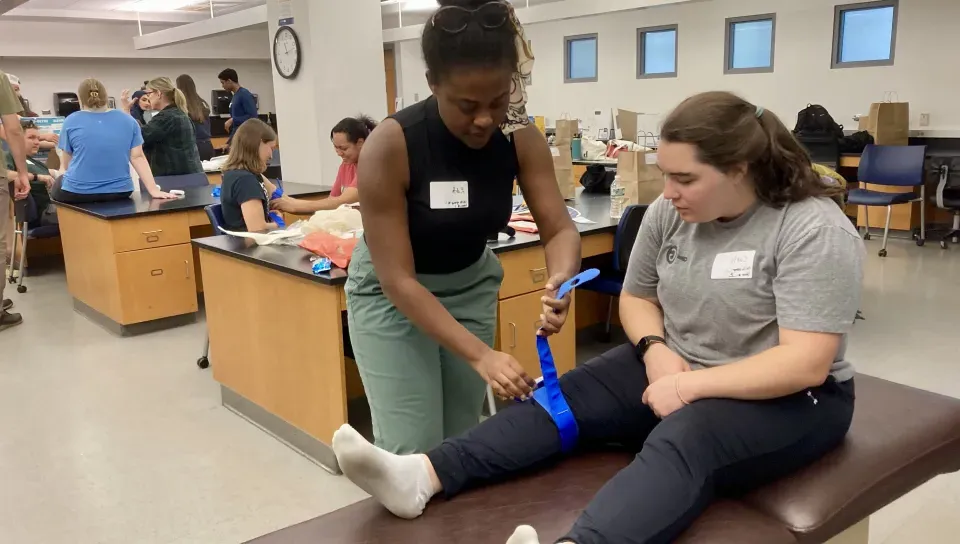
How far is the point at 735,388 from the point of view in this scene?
1.32 meters

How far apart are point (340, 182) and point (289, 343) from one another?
1396 mm

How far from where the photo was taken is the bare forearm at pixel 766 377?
131 centimetres

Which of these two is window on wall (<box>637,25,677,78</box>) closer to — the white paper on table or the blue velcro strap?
the white paper on table

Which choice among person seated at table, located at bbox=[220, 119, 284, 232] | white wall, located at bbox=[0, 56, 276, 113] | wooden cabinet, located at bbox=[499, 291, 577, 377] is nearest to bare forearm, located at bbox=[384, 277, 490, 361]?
wooden cabinet, located at bbox=[499, 291, 577, 377]

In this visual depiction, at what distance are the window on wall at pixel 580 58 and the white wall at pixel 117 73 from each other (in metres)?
4.42

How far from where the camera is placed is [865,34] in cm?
714

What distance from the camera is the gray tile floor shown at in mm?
2186

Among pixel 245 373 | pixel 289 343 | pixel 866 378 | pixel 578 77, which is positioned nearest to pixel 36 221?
pixel 245 373

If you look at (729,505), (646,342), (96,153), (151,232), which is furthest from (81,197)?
(729,505)

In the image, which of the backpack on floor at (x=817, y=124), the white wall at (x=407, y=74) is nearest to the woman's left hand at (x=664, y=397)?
the backpack on floor at (x=817, y=124)

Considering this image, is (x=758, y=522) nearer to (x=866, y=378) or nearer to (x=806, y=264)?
(x=806, y=264)

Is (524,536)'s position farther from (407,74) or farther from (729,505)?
(407,74)

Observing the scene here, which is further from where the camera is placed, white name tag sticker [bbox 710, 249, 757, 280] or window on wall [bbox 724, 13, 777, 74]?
window on wall [bbox 724, 13, 777, 74]

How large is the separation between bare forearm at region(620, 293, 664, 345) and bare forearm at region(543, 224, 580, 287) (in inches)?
7.1
